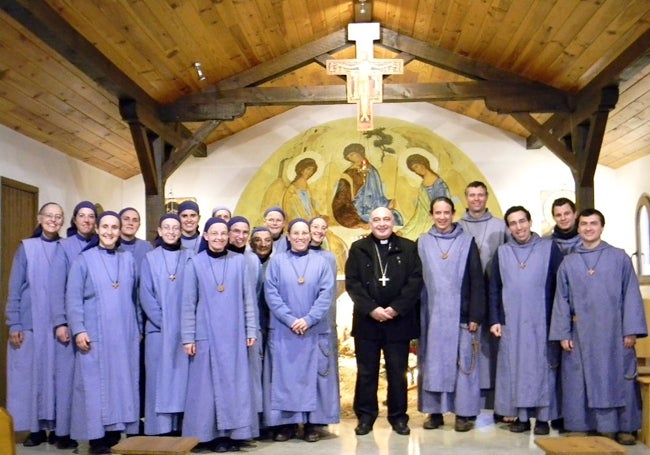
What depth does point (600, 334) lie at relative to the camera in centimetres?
596

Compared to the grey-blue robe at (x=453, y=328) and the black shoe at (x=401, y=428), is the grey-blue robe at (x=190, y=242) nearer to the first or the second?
the grey-blue robe at (x=453, y=328)

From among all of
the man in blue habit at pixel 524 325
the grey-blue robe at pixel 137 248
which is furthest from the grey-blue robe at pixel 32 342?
the man in blue habit at pixel 524 325

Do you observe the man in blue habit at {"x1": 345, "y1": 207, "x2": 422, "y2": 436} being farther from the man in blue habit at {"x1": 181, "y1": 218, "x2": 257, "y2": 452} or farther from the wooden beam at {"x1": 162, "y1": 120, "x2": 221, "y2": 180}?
the wooden beam at {"x1": 162, "y1": 120, "x2": 221, "y2": 180}

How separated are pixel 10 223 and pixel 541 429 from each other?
6.06 meters

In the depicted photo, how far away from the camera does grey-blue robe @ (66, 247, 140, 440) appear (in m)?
5.70

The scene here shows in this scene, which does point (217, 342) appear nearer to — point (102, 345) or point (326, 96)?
point (102, 345)

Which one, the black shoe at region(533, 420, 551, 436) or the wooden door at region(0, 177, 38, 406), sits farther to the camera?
the wooden door at region(0, 177, 38, 406)

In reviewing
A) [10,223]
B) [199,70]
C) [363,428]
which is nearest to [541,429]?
[363,428]

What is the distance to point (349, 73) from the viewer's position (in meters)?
9.28

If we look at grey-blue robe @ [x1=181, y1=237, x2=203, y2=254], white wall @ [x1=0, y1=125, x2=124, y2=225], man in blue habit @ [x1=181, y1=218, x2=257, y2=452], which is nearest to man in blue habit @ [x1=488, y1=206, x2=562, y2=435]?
man in blue habit @ [x1=181, y1=218, x2=257, y2=452]

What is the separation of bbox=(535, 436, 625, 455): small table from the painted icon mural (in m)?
7.89

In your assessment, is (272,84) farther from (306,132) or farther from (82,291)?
(82,291)

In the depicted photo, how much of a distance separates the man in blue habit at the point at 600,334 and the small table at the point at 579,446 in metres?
1.60

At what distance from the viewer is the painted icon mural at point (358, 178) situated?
483 inches
